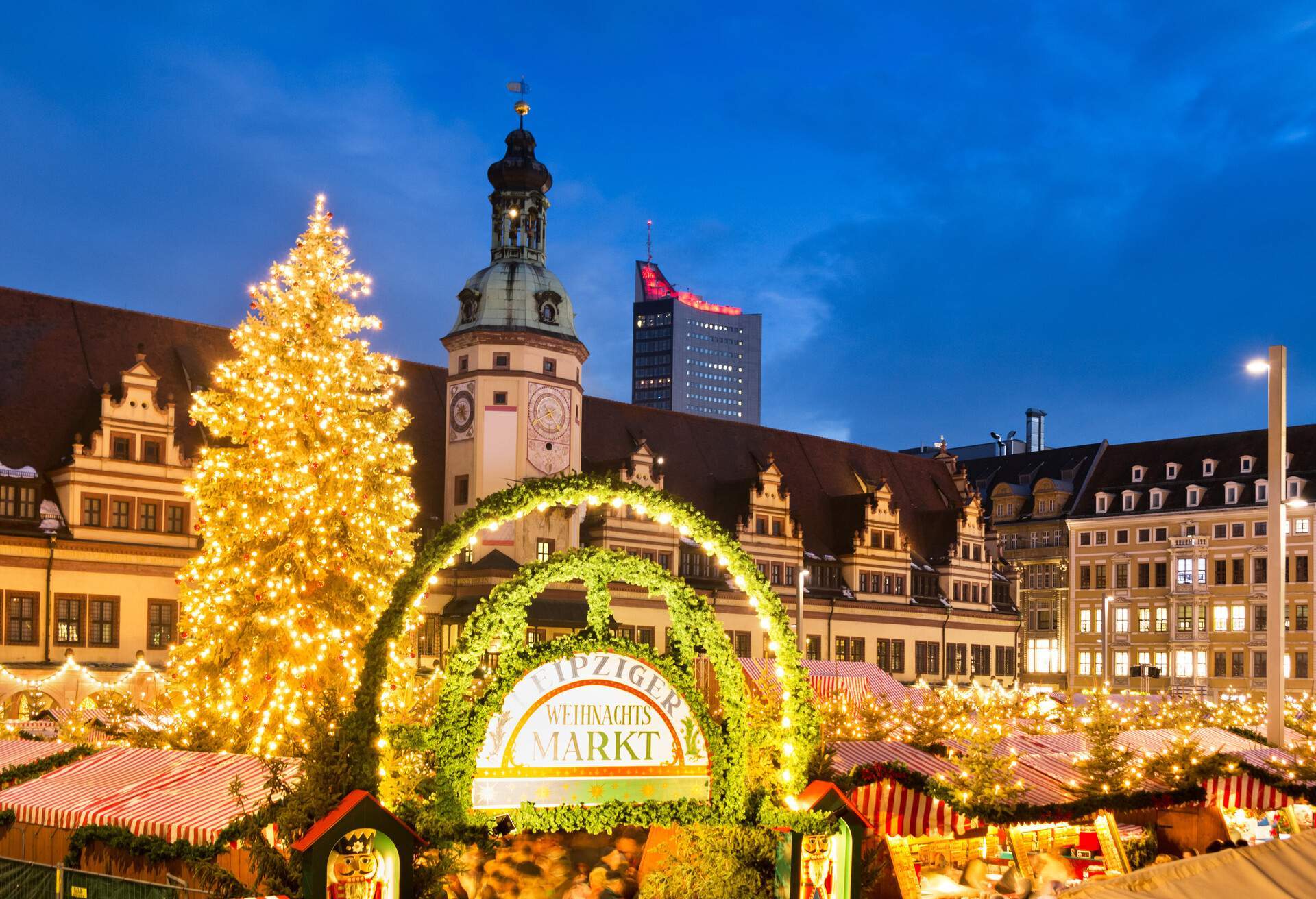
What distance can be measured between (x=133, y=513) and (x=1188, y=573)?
5224cm

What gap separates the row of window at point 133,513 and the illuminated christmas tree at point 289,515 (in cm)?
1762

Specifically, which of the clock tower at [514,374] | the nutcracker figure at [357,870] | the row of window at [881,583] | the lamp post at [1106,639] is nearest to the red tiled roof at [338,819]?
the nutcracker figure at [357,870]

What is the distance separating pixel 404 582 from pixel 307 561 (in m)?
14.9

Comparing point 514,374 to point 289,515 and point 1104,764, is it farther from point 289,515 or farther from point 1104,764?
point 1104,764

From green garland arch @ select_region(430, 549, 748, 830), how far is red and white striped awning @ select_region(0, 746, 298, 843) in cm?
277

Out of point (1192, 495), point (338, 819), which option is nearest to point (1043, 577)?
point (1192, 495)

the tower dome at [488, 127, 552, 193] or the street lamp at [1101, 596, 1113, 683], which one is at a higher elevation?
the tower dome at [488, 127, 552, 193]

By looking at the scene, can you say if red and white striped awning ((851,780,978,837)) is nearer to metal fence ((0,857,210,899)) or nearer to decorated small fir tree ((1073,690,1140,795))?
decorated small fir tree ((1073,690,1140,795))

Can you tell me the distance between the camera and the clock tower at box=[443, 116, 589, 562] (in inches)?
2019

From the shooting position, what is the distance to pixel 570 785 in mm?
11070

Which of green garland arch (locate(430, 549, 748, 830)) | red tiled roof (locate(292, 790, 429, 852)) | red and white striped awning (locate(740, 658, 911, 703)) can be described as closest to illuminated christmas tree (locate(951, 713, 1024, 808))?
green garland arch (locate(430, 549, 748, 830))

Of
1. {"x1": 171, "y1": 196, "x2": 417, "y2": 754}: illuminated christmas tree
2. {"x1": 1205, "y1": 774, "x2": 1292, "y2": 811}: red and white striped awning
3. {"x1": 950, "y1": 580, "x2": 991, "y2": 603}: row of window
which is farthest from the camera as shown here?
{"x1": 950, "y1": 580, "x2": 991, "y2": 603}: row of window

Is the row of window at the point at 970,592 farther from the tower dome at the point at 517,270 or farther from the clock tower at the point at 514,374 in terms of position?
the tower dome at the point at 517,270

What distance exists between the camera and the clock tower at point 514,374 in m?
51.3
